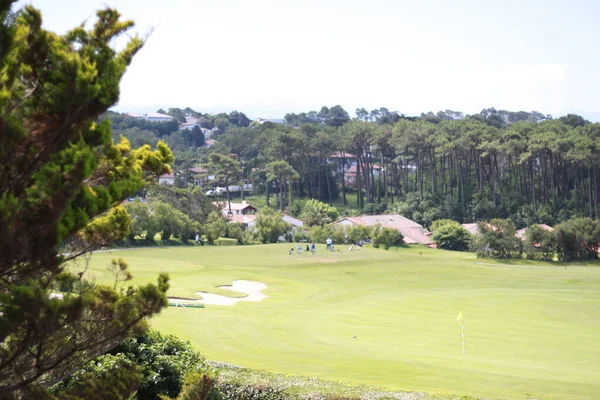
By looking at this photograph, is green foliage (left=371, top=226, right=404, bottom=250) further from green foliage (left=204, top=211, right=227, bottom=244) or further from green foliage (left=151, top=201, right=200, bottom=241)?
green foliage (left=151, top=201, right=200, bottom=241)

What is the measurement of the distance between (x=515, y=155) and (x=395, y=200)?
777 inches

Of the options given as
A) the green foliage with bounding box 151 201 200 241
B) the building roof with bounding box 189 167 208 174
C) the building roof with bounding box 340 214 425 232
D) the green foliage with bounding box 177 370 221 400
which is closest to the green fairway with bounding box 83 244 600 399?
the green foliage with bounding box 177 370 221 400

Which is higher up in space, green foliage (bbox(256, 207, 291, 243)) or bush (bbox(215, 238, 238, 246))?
green foliage (bbox(256, 207, 291, 243))

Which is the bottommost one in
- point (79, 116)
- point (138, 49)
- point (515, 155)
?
point (79, 116)

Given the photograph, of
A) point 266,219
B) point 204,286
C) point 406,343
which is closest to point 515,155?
point 266,219

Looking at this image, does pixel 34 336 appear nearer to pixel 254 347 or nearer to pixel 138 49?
pixel 138 49

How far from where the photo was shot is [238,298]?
1465 inches

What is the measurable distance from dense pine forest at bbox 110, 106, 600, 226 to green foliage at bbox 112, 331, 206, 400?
275 ft

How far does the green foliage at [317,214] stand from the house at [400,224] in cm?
249

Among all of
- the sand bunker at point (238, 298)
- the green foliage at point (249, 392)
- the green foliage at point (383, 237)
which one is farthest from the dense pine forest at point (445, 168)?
the green foliage at point (249, 392)

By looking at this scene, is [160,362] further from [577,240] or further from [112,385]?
[577,240]

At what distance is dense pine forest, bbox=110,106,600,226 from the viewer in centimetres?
9694

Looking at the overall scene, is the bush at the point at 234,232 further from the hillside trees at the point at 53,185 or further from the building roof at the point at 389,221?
the hillside trees at the point at 53,185

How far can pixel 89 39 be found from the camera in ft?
34.9
